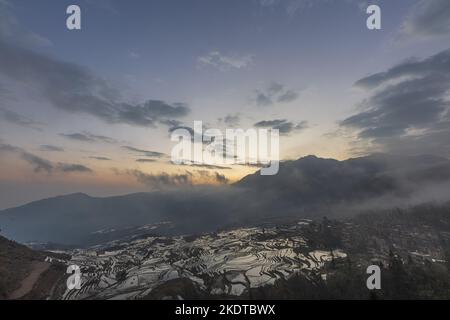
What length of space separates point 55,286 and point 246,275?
90376mm

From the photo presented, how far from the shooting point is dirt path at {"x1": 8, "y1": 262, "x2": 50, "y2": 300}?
11657 cm

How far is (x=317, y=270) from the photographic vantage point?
7126 inches

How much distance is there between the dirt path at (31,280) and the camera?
11657cm

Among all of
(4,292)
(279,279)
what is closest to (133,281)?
(4,292)

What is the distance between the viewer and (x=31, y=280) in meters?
133
